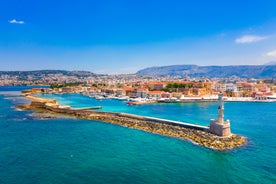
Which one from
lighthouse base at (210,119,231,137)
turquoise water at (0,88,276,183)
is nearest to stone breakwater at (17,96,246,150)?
lighthouse base at (210,119,231,137)

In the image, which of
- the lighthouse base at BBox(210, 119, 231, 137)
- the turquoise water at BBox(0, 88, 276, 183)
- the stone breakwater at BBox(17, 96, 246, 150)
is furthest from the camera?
the lighthouse base at BBox(210, 119, 231, 137)

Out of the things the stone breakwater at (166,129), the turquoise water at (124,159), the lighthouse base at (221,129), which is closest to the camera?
the turquoise water at (124,159)

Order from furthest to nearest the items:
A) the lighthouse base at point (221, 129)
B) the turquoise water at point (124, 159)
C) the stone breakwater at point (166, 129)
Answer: the lighthouse base at point (221, 129) → the stone breakwater at point (166, 129) → the turquoise water at point (124, 159)

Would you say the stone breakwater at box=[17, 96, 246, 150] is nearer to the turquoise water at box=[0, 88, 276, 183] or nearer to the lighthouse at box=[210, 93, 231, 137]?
the lighthouse at box=[210, 93, 231, 137]

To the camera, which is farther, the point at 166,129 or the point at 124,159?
the point at 166,129

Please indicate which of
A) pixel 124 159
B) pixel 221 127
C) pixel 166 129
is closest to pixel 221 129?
pixel 221 127

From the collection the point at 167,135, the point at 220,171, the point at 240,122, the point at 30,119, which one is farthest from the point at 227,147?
the point at 30,119

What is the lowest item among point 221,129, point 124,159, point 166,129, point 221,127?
point 124,159

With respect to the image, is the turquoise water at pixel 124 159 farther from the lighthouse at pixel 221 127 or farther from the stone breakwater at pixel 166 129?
the lighthouse at pixel 221 127

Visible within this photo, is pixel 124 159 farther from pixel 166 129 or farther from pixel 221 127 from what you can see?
pixel 221 127

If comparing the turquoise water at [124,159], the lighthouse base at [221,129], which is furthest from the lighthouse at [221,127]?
the turquoise water at [124,159]

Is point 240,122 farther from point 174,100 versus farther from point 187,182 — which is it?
point 174,100
